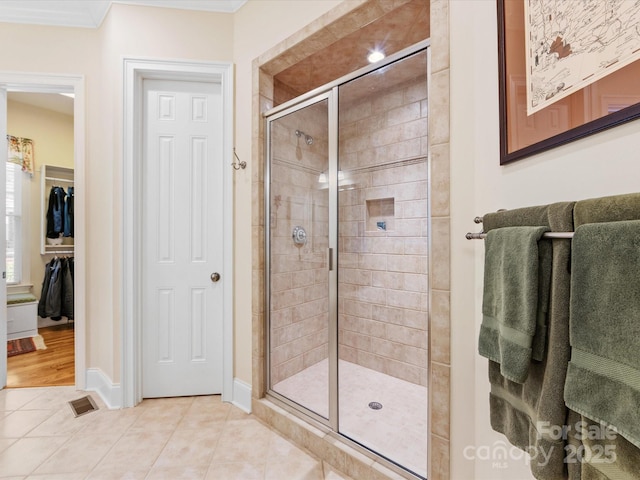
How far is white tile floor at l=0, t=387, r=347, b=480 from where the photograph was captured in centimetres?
150

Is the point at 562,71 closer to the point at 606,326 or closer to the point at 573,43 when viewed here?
the point at 573,43

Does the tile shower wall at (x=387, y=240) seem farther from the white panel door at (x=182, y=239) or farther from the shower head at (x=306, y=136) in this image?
the white panel door at (x=182, y=239)

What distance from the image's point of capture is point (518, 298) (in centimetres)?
78

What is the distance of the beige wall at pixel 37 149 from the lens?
3623mm

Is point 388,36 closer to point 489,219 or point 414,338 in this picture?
point 489,219

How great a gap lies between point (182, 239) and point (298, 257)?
2.82ft

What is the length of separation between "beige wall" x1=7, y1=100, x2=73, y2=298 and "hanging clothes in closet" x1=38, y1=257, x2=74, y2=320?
134 mm

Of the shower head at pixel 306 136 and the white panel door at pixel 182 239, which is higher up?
the shower head at pixel 306 136

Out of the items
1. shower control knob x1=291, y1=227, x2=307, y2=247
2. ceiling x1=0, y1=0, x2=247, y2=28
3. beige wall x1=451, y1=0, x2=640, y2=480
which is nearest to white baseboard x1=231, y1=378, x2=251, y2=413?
shower control knob x1=291, y1=227, x2=307, y2=247

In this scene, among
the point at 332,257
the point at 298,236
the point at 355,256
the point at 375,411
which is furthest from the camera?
the point at 355,256

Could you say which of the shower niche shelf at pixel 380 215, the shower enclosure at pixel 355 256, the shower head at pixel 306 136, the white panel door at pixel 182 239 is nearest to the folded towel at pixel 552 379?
the shower enclosure at pixel 355 256

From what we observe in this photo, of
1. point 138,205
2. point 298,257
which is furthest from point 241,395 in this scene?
point 138,205

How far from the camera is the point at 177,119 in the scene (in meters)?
2.19

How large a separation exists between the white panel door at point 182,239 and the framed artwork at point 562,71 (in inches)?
70.9
